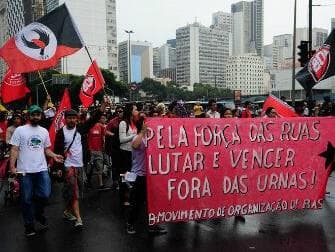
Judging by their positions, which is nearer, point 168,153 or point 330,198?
point 168,153

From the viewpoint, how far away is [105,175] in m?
11.8

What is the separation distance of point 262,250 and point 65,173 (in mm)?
2866

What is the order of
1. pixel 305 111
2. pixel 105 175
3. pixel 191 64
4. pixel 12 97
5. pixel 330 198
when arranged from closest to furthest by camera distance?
pixel 330 198, pixel 105 175, pixel 12 97, pixel 305 111, pixel 191 64

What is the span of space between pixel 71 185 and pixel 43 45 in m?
3.92

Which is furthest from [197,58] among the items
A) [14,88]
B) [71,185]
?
[71,185]

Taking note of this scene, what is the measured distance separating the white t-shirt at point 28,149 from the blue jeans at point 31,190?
97 mm

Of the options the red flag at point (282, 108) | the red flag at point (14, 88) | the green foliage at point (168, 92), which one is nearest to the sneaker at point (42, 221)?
the red flag at point (282, 108)

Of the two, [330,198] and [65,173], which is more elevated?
[65,173]

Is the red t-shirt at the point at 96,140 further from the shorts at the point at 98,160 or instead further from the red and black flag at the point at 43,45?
the red and black flag at the point at 43,45

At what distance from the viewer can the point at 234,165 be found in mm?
6180

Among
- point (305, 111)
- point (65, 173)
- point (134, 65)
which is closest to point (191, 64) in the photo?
point (134, 65)

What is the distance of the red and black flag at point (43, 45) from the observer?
9.63m

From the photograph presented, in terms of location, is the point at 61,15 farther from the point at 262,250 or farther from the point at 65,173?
the point at 262,250

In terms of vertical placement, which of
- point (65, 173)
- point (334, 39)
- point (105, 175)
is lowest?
point (105, 175)
